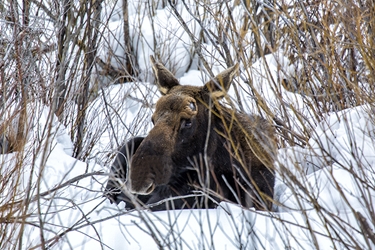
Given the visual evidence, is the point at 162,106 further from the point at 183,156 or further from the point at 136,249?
the point at 136,249

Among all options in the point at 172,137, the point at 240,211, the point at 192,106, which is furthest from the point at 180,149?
the point at 240,211

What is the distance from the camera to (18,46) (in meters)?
3.96

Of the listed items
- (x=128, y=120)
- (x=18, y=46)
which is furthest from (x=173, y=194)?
(x=128, y=120)

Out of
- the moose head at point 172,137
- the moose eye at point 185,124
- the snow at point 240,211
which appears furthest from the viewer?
the moose eye at point 185,124

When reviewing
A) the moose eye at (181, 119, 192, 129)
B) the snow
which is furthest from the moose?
the snow

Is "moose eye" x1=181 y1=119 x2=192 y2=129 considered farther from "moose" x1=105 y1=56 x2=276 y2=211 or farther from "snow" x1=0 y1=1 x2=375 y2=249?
"snow" x1=0 y1=1 x2=375 y2=249

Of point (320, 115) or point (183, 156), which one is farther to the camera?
point (320, 115)

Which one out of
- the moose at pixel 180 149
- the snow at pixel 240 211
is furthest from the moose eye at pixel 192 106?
the snow at pixel 240 211

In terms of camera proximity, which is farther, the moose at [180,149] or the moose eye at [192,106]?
the moose eye at [192,106]

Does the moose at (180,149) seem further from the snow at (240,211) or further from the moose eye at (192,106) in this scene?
the snow at (240,211)

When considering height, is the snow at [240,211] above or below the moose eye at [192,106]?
below

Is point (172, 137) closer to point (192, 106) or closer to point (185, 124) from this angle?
point (185, 124)

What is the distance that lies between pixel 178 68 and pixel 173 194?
548cm

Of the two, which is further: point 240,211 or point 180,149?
point 180,149
